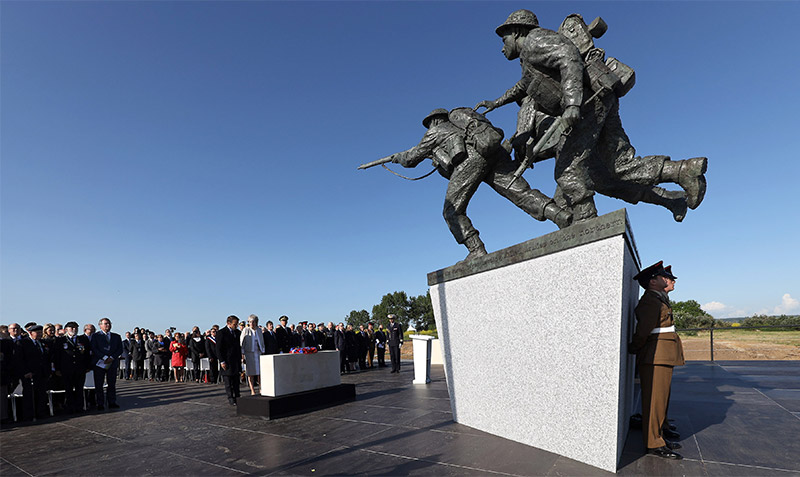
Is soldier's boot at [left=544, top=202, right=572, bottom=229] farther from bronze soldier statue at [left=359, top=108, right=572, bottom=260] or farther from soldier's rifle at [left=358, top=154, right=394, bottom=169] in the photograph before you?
soldier's rifle at [left=358, top=154, right=394, bottom=169]

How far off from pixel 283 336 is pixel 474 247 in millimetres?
8757

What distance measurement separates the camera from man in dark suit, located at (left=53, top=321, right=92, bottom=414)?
812 centimetres

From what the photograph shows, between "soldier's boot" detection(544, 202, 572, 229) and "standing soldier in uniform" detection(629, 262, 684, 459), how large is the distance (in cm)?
107

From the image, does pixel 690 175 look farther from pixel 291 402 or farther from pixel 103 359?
pixel 103 359

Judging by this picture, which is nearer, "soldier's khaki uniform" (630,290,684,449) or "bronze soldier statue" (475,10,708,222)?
"soldier's khaki uniform" (630,290,684,449)

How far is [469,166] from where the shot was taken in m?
5.51

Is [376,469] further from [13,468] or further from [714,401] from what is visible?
[714,401]

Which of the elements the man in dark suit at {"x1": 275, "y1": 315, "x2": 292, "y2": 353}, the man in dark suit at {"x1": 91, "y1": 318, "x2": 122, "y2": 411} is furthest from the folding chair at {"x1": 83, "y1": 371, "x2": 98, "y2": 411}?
the man in dark suit at {"x1": 275, "y1": 315, "x2": 292, "y2": 353}

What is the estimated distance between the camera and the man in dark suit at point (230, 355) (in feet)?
26.9

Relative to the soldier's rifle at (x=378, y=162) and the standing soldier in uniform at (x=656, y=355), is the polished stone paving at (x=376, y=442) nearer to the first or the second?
the standing soldier in uniform at (x=656, y=355)

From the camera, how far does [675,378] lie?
28.1ft

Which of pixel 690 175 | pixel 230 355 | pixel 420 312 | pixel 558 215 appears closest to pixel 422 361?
pixel 230 355

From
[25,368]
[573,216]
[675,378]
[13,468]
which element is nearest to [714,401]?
[675,378]

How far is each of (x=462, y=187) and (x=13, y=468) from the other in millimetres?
5616
